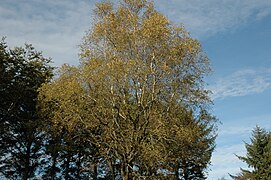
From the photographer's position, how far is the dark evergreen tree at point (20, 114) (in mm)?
34188

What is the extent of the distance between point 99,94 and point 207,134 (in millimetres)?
22092

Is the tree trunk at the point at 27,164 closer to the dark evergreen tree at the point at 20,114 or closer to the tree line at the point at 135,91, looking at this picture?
the dark evergreen tree at the point at 20,114

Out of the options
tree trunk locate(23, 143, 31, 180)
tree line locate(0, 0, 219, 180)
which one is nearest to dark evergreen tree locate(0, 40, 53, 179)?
tree trunk locate(23, 143, 31, 180)

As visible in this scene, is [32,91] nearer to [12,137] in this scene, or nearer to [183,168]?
[12,137]

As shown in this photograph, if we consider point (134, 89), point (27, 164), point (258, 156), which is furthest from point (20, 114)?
point (258, 156)

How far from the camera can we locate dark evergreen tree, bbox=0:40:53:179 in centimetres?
3419

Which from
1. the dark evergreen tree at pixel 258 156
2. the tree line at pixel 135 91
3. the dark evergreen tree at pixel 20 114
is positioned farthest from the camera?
the dark evergreen tree at pixel 258 156

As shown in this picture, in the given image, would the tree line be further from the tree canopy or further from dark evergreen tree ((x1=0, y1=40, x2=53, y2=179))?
dark evergreen tree ((x1=0, y1=40, x2=53, y2=179))

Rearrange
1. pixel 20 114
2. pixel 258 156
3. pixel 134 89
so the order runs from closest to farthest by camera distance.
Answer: pixel 134 89 → pixel 20 114 → pixel 258 156

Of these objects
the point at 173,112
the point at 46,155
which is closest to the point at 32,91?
the point at 46,155

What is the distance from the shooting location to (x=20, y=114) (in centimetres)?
3628

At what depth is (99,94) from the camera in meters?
25.8

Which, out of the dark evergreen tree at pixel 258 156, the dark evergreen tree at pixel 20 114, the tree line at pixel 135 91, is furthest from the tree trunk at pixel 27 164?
the dark evergreen tree at pixel 258 156

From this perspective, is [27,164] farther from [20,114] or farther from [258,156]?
[258,156]
